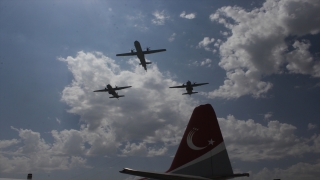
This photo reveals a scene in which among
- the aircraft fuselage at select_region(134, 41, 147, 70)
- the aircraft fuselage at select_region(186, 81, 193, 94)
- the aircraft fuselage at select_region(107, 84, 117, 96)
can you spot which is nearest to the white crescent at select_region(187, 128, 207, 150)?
the aircraft fuselage at select_region(186, 81, 193, 94)

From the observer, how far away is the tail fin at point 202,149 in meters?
9.08

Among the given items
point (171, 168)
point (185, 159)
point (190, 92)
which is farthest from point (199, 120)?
point (190, 92)

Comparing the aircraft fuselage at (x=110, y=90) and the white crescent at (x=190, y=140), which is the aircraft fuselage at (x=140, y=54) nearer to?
the aircraft fuselage at (x=110, y=90)

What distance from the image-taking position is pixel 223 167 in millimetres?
8945

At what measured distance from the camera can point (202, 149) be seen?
957cm

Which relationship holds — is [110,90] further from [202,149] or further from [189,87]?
[202,149]

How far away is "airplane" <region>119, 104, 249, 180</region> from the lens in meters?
9.01

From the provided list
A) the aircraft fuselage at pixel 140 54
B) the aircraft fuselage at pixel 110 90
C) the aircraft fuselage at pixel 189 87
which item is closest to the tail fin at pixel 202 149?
the aircraft fuselage at pixel 189 87

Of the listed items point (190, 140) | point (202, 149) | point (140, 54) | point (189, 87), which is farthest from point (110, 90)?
point (202, 149)

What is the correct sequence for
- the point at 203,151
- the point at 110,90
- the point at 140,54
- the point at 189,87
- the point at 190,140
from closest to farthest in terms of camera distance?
1. the point at 203,151
2. the point at 190,140
3. the point at 189,87
4. the point at 140,54
5. the point at 110,90

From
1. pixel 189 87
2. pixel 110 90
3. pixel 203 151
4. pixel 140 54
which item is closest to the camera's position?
pixel 203 151

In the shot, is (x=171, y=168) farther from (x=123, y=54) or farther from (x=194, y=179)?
(x=123, y=54)

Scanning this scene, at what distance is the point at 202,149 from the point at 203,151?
0.34 ft

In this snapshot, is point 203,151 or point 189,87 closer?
point 203,151
